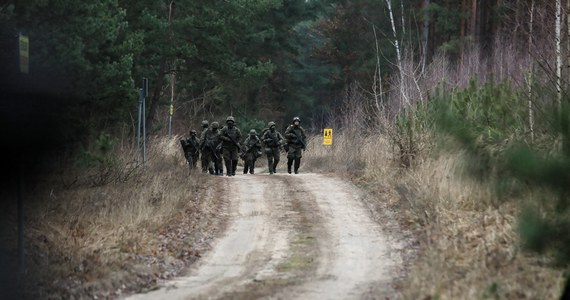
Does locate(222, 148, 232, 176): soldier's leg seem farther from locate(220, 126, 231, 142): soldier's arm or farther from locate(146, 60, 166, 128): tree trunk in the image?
locate(146, 60, 166, 128): tree trunk

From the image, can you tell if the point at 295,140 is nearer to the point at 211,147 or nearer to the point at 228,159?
the point at 228,159

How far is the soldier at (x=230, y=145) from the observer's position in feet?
82.0

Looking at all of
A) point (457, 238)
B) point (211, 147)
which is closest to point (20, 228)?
point (457, 238)

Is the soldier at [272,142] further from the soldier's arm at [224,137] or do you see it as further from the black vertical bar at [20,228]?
the black vertical bar at [20,228]

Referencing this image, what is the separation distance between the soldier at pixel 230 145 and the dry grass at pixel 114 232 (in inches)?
257

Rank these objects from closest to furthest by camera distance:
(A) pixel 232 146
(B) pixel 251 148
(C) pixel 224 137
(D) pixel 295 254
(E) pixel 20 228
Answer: (E) pixel 20 228, (D) pixel 295 254, (C) pixel 224 137, (A) pixel 232 146, (B) pixel 251 148

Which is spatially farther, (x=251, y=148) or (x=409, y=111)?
(x=251, y=148)

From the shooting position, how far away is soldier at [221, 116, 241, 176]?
25.0 metres

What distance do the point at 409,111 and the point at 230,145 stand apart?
7150mm

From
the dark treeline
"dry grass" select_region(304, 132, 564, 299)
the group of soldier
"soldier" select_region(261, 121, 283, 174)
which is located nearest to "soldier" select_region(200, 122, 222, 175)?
the group of soldier

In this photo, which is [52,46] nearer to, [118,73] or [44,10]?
[44,10]

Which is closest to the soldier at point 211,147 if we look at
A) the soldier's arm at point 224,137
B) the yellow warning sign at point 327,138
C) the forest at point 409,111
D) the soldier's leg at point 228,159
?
the soldier's arm at point 224,137

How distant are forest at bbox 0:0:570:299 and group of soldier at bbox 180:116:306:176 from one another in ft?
5.02

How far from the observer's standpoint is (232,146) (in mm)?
25109
